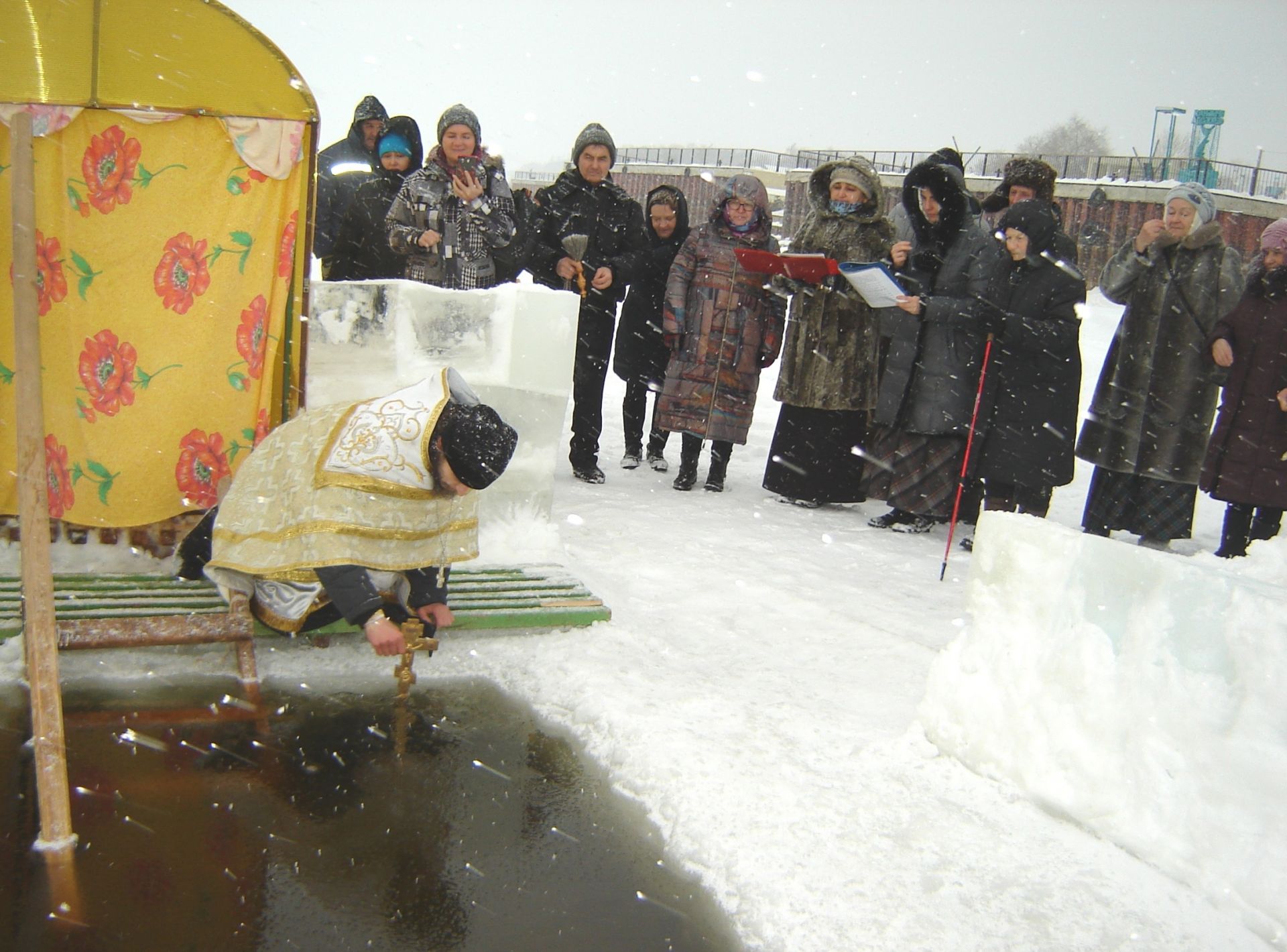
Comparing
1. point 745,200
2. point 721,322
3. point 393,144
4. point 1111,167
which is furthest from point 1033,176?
point 1111,167

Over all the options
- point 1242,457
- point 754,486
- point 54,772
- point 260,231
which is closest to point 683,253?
point 754,486

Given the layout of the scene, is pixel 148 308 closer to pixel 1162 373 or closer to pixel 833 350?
pixel 833 350

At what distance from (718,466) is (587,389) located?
94 cm

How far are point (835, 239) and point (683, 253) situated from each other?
0.89 meters

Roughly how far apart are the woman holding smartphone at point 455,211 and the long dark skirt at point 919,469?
2.44 metres

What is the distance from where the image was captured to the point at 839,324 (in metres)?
6.05

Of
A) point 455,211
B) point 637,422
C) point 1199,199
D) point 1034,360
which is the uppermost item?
point 1199,199

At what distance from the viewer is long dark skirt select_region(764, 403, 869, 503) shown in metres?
6.19

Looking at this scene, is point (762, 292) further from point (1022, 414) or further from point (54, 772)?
point (54, 772)

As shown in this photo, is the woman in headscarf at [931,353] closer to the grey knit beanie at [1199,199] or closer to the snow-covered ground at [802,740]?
the snow-covered ground at [802,740]

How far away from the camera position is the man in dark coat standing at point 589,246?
6277 millimetres

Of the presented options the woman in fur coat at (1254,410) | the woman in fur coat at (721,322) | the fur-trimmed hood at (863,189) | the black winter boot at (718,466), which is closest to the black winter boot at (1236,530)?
the woman in fur coat at (1254,410)

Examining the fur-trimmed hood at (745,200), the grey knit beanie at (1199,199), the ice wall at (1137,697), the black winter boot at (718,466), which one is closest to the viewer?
the ice wall at (1137,697)

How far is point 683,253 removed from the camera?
6.19 m
